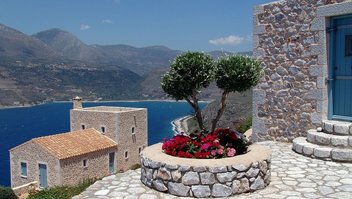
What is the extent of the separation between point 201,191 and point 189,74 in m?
2.39

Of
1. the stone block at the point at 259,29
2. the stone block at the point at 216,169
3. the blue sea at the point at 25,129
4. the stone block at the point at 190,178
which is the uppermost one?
the stone block at the point at 259,29

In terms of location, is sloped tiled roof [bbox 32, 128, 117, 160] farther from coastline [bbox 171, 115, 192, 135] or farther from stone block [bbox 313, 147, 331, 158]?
coastline [bbox 171, 115, 192, 135]

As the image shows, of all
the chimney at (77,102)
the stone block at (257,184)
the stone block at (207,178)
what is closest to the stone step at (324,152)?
the stone block at (257,184)

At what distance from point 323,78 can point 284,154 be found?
2194 millimetres

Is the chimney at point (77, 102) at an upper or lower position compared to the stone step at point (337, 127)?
lower

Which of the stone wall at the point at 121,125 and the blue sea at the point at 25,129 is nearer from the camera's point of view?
the stone wall at the point at 121,125

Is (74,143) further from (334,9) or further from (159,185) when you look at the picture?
(334,9)

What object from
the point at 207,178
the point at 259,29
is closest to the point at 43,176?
the point at 259,29

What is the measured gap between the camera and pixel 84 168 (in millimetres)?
25953

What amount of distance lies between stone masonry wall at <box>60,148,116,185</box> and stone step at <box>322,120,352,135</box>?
19.2 meters

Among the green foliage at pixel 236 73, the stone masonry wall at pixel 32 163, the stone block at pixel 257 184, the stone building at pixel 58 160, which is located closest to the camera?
the stone block at pixel 257 184

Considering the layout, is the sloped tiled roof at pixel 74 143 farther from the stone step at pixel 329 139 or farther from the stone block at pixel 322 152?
the stone block at pixel 322 152

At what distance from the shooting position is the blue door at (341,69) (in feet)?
28.8

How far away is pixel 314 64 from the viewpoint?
364 inches
